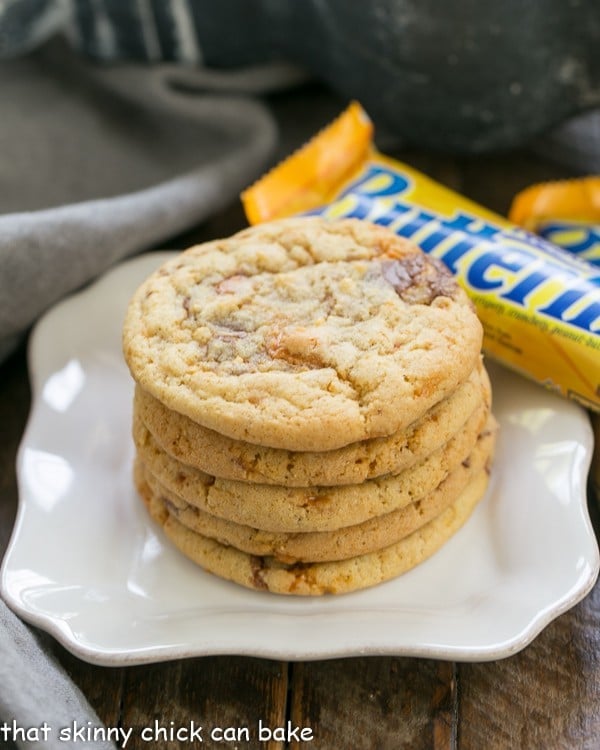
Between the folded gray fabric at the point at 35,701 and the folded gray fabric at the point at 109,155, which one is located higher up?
the folded gray fabric at the point at 109,155

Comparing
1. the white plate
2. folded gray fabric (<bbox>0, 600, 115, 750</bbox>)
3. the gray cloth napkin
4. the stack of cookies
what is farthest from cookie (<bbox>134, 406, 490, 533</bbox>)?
the gray cloth napkin

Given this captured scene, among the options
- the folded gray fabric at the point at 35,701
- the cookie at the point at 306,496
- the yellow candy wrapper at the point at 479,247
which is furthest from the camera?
the yellow candy wrapper at the point at 479,247

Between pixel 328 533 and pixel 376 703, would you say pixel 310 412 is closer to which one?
pixel 328 533

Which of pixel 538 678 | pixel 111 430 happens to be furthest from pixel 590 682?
pixel 111 430

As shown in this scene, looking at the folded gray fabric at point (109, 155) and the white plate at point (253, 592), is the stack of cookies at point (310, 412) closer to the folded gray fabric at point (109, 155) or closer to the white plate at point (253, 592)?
the white plate at point (253, 592)

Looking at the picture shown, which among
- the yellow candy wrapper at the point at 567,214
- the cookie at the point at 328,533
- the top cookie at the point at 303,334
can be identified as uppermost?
the top cookie at the point at 303,334

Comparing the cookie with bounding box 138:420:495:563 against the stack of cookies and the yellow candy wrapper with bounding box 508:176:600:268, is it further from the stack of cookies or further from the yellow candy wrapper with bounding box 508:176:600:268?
the yellow candy wrapper with bounding box 508:176:600:268

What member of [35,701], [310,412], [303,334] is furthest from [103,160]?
[35,701]

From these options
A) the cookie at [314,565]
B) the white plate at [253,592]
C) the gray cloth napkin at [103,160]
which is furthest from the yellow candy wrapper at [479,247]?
the cookie at [314,565]
